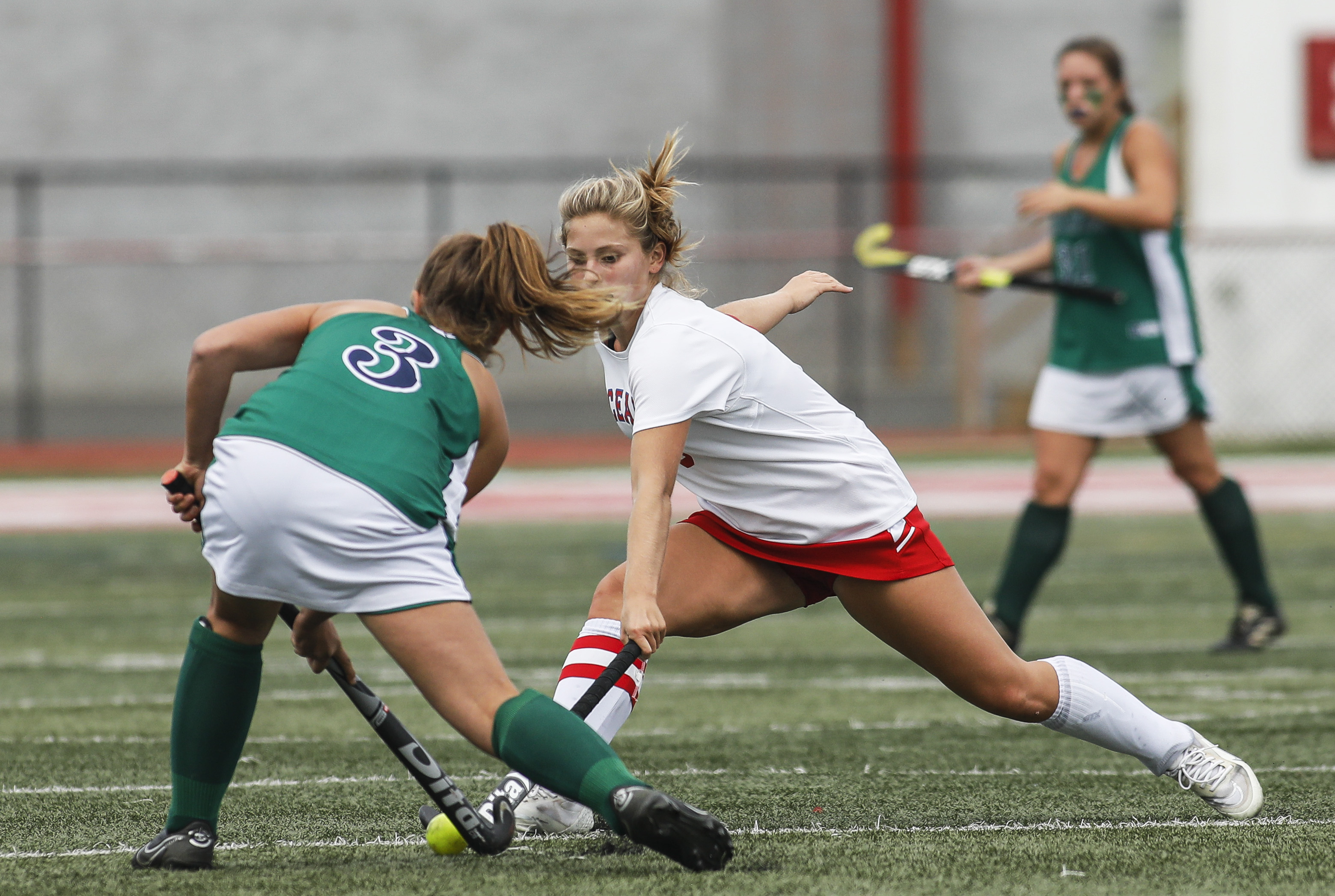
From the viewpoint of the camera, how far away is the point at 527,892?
3371mm

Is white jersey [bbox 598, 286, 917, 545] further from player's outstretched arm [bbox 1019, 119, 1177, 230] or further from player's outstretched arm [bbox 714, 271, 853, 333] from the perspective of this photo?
player's outstretched arm [bbox 1019, 119, 1177, 230]

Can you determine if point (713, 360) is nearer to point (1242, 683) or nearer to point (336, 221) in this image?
point (1242, 683)

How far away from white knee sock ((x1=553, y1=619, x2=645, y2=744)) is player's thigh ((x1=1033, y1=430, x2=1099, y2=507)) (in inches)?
126

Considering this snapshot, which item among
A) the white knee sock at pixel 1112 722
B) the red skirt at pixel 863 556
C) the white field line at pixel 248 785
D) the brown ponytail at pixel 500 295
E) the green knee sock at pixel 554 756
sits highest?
the brown ponytail at pixel 500 295

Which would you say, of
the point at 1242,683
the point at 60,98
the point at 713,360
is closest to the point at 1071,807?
the point at 713,360

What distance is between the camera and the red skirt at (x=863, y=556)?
384 cm

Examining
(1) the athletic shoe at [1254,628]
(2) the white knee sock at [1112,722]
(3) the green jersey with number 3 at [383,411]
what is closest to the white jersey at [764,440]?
(3) the green jersey with number 3 at [383,411]

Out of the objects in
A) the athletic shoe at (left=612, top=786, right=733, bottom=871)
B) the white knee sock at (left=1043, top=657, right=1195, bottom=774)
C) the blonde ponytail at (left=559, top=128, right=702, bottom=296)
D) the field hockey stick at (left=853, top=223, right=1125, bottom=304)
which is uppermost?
the blonde ponytail at (left=559, top=128, right=702, bottom=296)

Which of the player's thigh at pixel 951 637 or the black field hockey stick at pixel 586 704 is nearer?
the black field hockey stick at pixel 586 704

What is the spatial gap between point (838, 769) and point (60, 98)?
18.8 meters

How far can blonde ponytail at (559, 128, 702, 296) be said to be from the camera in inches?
150

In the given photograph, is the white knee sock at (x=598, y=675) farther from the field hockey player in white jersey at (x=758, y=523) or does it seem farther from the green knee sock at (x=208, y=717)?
the green knee sock at (x=208, y=717)

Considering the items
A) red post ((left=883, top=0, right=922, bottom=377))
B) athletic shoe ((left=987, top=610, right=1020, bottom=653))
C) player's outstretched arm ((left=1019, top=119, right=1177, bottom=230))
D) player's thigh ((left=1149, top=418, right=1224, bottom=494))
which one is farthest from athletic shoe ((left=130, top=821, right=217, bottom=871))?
red post ((left=883, top=0, right=922, bottom=377))

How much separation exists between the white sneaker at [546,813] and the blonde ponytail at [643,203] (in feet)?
3.78
